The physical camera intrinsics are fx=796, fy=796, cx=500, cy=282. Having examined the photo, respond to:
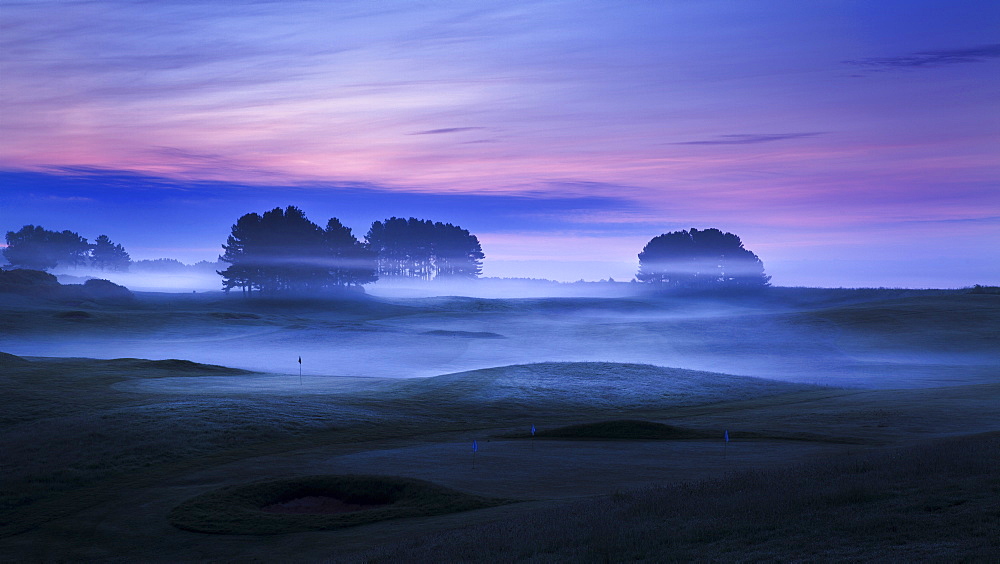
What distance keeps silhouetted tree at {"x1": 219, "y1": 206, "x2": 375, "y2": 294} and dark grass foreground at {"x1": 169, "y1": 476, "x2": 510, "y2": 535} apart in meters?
112

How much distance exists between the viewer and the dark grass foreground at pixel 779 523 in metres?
12.3

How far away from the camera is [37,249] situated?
18900 centimetres

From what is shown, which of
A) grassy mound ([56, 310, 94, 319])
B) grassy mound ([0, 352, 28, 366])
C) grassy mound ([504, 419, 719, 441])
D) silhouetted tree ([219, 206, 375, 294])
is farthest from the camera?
silhouetted tree ([219, 206, 375, 294])

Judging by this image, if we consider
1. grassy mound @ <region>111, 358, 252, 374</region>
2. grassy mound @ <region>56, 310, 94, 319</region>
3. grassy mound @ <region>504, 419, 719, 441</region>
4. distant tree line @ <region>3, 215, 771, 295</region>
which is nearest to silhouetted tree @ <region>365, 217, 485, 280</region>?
distant tree line @ <region>3, 215, 771, 295</region>

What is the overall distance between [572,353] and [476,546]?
60.8 metres

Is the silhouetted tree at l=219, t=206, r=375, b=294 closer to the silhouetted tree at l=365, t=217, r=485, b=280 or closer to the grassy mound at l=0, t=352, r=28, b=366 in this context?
the silhouetted tree at l=365, t=217, r=485, b=280

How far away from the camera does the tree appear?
538ft

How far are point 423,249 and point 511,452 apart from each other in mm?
147827

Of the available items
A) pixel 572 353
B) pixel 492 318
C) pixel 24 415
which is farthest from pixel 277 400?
pixel 492 318

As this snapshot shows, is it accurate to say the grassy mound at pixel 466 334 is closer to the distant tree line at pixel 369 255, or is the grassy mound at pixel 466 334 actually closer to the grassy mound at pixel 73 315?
the grassy mound at pixel 73 315

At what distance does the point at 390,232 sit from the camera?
561ft

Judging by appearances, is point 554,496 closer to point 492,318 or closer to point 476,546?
point 476,546

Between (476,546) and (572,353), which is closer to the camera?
(476,546)

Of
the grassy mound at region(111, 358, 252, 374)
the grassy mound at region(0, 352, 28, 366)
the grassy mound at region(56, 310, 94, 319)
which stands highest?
the grassy mound at region(56, 310, 94, 319)
